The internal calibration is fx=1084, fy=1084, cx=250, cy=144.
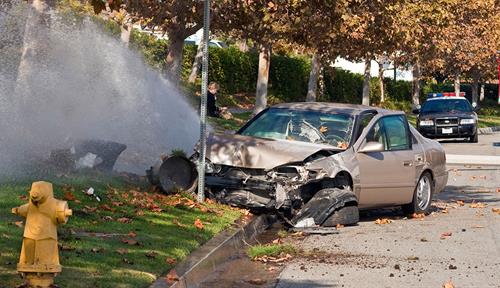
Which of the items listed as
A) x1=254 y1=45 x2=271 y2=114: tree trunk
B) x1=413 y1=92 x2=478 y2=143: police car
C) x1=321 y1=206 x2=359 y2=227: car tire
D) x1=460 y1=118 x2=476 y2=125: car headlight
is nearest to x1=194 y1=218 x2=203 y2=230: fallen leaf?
x1=321 y1=206 x2=359 y2=227: car tire

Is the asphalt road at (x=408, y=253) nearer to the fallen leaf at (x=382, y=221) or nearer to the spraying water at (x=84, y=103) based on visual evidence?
the fallen leaf at (x=382, y=221)

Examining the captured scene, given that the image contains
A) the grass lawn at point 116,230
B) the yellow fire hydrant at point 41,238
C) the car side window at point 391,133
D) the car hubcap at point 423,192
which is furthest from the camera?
the car hubcap at point 423,192

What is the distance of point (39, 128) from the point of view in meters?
15.2

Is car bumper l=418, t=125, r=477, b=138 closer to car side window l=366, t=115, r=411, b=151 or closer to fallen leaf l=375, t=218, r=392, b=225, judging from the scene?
car side window l=366, t=115, r=411, b=151

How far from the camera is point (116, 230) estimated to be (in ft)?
34.1

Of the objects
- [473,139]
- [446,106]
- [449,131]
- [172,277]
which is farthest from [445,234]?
[446,106]

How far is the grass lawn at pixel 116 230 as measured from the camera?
8.35 m

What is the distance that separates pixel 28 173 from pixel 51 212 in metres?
6.01

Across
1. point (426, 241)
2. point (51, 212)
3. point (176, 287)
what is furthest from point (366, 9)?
point (51, 212)

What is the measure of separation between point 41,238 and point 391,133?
8.53 meters

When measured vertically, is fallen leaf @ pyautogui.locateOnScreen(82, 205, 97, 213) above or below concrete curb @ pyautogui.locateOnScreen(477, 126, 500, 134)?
below

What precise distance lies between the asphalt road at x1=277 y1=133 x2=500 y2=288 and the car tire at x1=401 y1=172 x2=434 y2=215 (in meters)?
0.18

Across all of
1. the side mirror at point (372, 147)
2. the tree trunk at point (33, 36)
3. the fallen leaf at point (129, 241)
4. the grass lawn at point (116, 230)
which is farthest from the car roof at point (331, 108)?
the fallen leaf at point (129, 241)

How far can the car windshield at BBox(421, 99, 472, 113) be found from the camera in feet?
123
